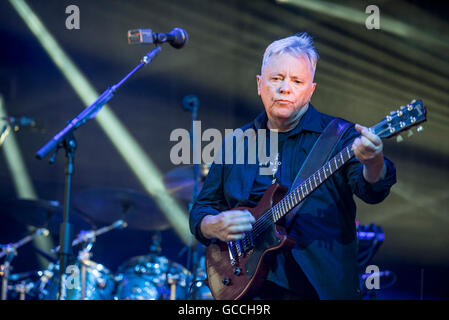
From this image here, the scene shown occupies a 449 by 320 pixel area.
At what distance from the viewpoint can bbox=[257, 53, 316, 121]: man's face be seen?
2.47 metres

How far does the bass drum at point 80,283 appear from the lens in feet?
16.8

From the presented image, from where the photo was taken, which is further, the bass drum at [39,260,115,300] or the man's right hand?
the bass drum at [39,260,115,300]

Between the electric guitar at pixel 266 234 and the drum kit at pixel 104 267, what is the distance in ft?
8.27

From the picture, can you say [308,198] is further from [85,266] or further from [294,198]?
[85,266]

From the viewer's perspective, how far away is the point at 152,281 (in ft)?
18.0

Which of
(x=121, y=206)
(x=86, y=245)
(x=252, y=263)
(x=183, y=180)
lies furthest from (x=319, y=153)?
(x=86, y=245)

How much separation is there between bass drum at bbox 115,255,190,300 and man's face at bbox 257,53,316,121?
10.6 ft

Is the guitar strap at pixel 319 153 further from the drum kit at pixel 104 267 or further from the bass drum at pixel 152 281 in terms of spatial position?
the bass drum at pixel 152 281

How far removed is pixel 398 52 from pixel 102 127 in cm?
384

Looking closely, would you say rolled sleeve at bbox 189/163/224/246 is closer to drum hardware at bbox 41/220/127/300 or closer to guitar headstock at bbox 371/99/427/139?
guitar headstock at bbox 371/99/427/139

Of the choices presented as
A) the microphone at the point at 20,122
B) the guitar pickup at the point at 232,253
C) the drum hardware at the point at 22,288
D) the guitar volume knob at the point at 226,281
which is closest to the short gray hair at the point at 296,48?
the guitar pickup at the point at 232,253

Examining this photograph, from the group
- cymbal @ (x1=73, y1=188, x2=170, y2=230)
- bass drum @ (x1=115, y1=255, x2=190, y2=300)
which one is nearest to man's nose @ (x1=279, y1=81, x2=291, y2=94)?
cymbal @ (x1=73, y1=188, x2=170, y2=230)

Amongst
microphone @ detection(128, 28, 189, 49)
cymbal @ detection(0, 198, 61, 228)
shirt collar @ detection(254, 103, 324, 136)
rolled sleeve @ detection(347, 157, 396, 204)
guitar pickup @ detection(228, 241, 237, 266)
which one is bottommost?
guitar pickup @ detection(228, 241, 237, 266)

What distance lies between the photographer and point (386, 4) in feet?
18.7
